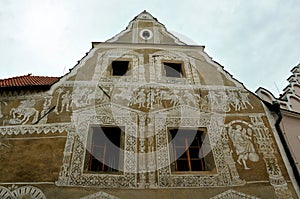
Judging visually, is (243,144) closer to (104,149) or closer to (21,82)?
(104,149)

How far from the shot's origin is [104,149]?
240 inches

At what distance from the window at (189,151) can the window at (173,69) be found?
7.09 feet

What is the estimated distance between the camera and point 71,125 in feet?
20.7

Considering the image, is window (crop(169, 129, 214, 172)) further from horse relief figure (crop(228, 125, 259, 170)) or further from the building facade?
horse relief figure (crop(228, 125, 259, 170))

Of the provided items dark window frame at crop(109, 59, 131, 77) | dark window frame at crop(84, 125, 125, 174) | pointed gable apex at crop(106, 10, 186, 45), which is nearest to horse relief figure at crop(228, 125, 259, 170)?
dark window frame at crop(84, 125, 125, 174)

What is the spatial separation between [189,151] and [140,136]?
110cm

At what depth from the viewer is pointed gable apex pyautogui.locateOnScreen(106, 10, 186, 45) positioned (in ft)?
30.0

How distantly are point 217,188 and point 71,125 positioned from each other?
3.30 metres

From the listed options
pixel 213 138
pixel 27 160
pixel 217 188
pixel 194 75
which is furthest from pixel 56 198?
pixel 194 75

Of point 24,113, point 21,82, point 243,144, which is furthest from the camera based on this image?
point 21,82

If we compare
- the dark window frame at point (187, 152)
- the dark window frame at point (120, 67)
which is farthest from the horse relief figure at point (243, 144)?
the dark window frame at point (120, 67)

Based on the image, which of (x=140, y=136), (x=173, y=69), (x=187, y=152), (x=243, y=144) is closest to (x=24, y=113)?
(x=140, y=136)

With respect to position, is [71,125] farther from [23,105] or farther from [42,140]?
[23,105]

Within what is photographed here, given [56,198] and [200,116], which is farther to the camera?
[200,116]
